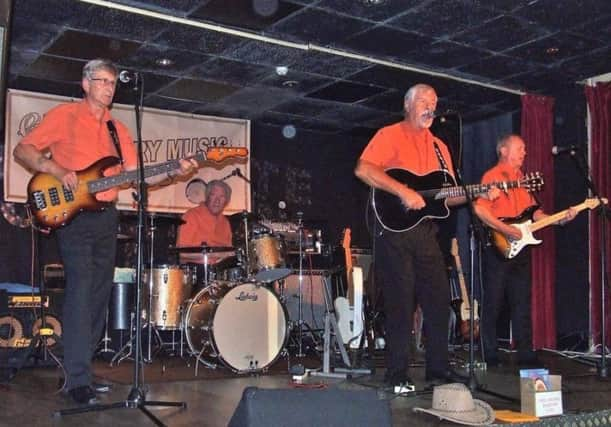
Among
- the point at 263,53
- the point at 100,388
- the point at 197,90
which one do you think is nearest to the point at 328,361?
the point at 100,388

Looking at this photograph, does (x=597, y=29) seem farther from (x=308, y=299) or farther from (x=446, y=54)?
(x=308, y=299)

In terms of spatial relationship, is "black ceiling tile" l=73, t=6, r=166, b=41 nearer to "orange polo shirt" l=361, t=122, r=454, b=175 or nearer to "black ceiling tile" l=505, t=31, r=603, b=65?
"orange polo shirt" l=361, t=122, r=454, b=175

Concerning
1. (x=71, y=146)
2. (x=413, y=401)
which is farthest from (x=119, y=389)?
(x=413, y=401)

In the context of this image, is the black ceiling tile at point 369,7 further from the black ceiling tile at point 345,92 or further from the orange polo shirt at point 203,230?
the orange polo shirt at point 203,230

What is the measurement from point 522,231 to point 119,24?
384 centimetres

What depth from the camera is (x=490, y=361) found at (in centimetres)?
657

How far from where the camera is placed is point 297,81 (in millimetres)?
8305

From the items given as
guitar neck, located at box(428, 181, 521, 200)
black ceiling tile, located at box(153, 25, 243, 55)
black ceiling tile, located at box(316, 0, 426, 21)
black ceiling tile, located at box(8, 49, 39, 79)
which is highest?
black ceiling tile, located at box(316, 0, 426, 21)

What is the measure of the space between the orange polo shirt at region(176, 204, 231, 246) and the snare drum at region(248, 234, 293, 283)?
5.68 feet

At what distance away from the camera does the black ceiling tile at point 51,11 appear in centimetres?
609

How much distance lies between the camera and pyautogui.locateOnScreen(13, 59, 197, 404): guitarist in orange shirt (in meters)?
4.35

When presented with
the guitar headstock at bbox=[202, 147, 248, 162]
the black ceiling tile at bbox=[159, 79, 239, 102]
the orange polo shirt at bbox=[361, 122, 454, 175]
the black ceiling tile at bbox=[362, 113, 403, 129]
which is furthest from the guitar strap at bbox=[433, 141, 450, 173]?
the black ceiling tile at bbox=[362, 113, 403, 129]

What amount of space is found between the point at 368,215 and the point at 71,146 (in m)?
2.01

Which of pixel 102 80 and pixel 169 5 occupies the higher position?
pixel 169 5
